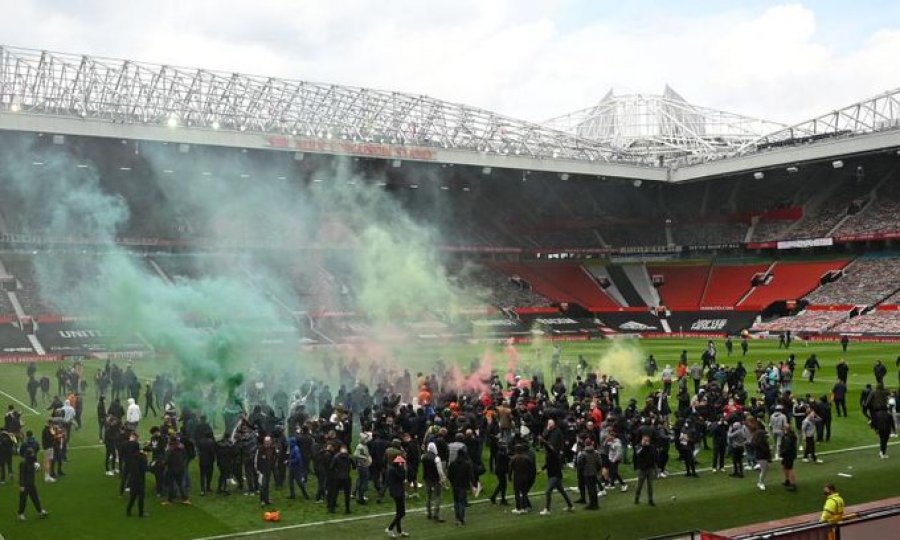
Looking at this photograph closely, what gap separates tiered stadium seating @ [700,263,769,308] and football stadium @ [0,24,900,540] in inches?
14.0

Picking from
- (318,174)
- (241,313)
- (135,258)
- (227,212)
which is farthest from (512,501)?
(318,174)

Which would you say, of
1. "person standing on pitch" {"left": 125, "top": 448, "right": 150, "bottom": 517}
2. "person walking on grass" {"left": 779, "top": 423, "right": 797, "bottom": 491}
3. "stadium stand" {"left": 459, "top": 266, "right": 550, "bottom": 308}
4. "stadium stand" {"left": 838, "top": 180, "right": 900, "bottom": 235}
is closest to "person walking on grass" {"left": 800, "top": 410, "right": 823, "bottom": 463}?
"person walking on grass" {"left": 779, "top": 423, "right": 797, "bottom": 491}

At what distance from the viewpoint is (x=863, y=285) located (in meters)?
A: 55.7

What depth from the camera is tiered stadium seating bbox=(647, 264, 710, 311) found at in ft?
211

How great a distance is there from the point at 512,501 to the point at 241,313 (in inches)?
782

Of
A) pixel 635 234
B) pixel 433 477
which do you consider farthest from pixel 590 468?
pixel 635 234

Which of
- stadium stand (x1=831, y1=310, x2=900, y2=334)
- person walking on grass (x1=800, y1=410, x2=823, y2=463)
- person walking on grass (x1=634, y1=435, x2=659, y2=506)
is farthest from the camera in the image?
stadium stand (x1=831, y1=310, x2=900, y2=334)

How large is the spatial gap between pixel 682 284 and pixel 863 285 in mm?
14847

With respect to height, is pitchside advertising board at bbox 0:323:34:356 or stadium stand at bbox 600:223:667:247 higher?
stadium stand at bbox 600:223:667:247

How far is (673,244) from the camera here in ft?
240

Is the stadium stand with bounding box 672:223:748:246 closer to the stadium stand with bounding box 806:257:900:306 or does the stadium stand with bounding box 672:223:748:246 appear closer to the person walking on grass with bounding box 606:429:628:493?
the stadium stand with bounding box 806:257:900:306

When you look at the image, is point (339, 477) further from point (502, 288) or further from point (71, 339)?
point (502, 288)

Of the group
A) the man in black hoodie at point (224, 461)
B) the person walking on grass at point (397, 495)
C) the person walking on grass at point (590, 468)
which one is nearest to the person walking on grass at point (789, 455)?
the person walking on grass at point (590, 468)

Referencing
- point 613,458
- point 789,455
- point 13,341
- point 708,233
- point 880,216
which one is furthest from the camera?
point 708,233
